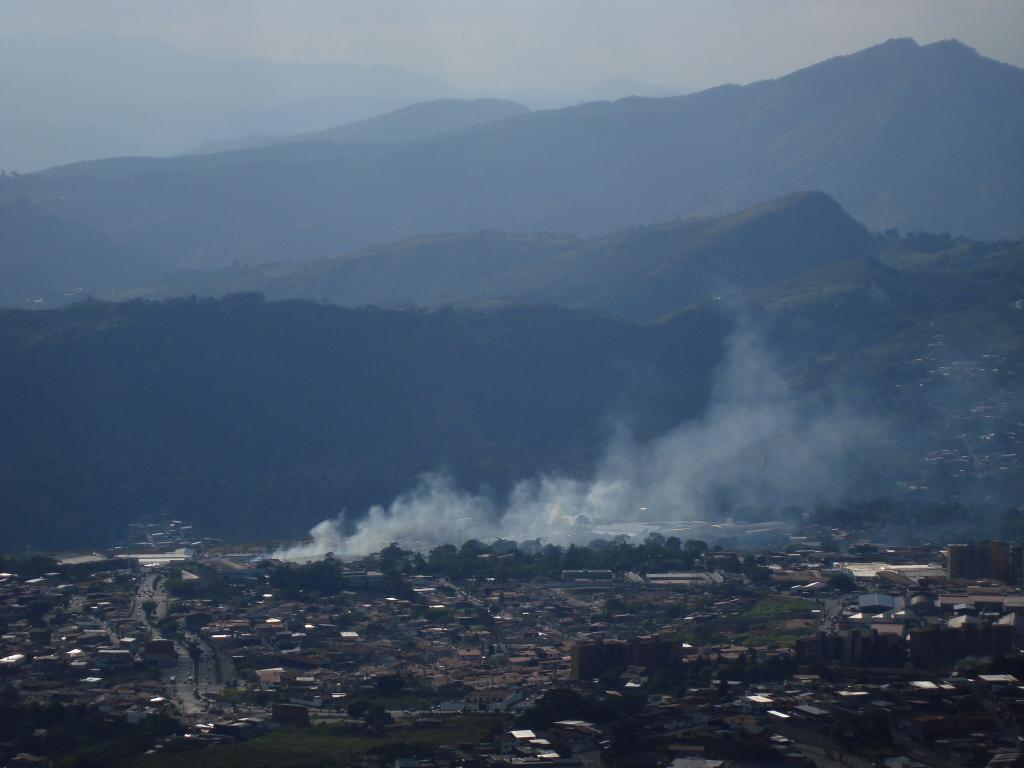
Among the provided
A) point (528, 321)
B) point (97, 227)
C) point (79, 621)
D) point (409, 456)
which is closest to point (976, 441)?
point (409, 456)

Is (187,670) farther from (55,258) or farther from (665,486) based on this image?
(55,258)

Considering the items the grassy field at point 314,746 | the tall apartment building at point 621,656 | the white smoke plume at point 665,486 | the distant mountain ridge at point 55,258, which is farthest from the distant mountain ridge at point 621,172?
the grassy field at point 314,746

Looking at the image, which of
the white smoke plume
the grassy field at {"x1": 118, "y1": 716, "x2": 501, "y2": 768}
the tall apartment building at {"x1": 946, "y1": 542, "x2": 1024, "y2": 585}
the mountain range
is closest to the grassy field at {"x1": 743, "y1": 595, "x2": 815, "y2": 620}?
the tall apartment building at {"x1": 946, "y1": 542, "x2": 1024, "y2": 585}

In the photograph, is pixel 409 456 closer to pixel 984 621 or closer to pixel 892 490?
pixel 892 490

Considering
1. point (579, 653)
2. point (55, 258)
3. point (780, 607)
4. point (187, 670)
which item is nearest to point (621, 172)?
point (55, 258)

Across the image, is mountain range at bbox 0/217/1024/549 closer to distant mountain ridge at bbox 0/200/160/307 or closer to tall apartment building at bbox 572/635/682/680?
tall apartment building at bbox 572/635/682/680

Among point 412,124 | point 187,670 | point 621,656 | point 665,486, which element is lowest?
point 187,670
